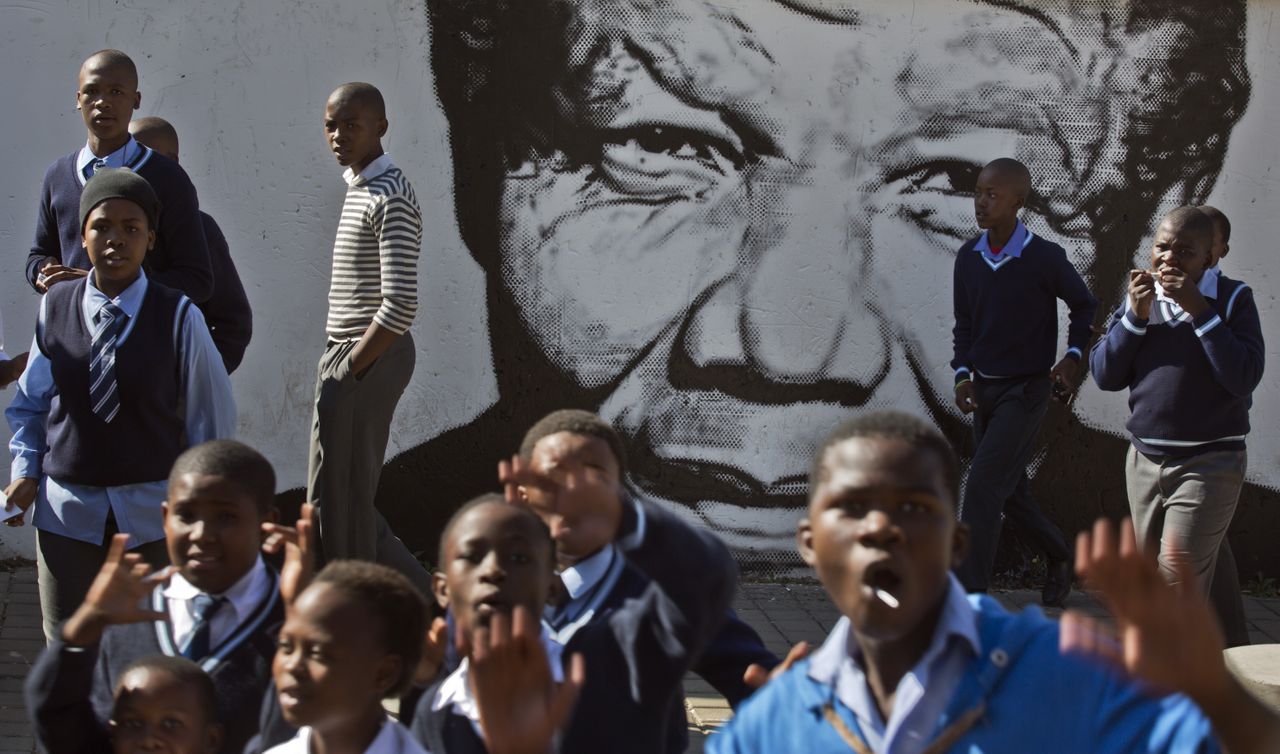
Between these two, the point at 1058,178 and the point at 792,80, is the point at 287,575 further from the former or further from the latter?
the point at 1058,178

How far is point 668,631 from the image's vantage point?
8.91 ft

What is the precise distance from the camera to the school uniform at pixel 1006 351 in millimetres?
6113

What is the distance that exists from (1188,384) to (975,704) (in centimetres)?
364

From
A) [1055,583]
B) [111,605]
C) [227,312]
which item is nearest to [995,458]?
[1055,583]

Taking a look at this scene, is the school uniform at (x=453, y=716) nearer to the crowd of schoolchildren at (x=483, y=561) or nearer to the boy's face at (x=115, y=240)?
the crowd of schoolchildren at (x=483, y=561)

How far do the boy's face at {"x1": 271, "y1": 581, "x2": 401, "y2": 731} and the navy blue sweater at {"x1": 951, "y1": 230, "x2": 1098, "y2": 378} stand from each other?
161 inches

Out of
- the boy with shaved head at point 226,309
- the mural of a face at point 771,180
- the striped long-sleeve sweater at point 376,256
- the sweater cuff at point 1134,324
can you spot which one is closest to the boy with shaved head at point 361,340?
the striped long-sleeve sweater at point 376,256

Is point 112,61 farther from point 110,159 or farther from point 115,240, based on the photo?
point 115,240

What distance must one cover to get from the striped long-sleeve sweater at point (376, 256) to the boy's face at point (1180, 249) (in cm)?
248

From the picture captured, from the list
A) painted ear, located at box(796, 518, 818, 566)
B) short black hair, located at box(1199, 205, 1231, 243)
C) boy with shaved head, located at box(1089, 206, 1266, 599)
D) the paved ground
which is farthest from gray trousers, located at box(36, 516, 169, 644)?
short black hair, located at box(1199, 205, 1231, 243)

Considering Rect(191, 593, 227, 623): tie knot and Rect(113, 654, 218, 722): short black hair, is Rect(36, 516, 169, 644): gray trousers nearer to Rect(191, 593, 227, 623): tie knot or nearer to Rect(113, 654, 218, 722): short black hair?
Rect(191, 593, 227, 623): tie knot

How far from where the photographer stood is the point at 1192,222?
5098 millimetres

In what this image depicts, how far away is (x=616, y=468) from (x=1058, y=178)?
4.15 m

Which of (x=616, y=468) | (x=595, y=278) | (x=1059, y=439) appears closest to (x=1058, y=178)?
(x=1059, y=439)
